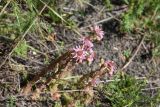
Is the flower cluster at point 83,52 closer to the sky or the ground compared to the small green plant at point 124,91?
closer to the sky

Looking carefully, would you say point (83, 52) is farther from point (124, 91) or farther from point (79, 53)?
point (124, 91)

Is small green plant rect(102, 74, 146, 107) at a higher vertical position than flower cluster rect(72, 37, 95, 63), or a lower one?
lower

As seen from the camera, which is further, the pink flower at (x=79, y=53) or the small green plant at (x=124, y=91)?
the small green plant at (x=124, y=91)

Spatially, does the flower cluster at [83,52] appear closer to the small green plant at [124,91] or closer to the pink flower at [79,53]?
the pink flower at [79,53]

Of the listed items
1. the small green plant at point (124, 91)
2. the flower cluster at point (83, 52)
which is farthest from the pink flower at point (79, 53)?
the small green plant at point (124, 91)

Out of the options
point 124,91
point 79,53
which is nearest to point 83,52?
point 79,53

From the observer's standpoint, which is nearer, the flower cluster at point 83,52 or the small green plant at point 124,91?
the flower cluster at point 83,52

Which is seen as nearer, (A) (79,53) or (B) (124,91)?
(A) (79,53)

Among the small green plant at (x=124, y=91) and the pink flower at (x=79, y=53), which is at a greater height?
the pink flower at (x=79, y=53)

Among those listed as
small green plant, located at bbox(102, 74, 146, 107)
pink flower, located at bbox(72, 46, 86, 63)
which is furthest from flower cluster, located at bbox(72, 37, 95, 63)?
small green plant, located at bbox(102, 74, 146, 107)

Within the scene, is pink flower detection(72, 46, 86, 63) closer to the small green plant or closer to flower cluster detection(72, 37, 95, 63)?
flower cluster detection(72, 37, 95, 63)

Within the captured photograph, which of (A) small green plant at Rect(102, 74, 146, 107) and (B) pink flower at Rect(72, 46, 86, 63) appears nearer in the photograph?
(B) pink flower at Rect(72, 46, 86, 63)
